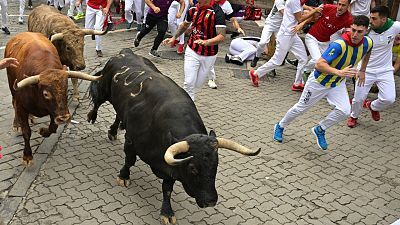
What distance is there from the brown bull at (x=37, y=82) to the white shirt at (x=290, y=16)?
469cm

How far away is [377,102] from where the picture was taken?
7484mm

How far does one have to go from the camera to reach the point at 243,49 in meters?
11.2

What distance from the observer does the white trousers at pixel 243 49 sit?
11.1 meters

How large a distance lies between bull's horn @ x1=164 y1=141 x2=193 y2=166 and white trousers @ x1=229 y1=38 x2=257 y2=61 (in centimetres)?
743

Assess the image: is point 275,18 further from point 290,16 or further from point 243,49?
point 243,49

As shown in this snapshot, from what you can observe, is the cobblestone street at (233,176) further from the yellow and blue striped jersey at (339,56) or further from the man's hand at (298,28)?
the man's hand at (298,28)

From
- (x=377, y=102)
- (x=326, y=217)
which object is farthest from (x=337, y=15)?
(x=326, y=217)

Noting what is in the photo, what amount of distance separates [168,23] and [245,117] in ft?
14.2

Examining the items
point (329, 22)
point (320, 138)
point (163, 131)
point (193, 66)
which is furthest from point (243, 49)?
point (163, 131)

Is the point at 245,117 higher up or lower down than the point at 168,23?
lower down

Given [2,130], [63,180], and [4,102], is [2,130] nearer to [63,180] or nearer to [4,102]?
[4,102]

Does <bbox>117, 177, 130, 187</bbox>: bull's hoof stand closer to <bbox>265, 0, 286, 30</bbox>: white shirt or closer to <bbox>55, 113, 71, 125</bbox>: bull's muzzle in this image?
<bbox>55, 113, 71, 125</bbox>: bull's muzzle

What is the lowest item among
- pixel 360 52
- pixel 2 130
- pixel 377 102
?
pixel 2 130

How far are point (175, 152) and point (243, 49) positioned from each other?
7.68m
